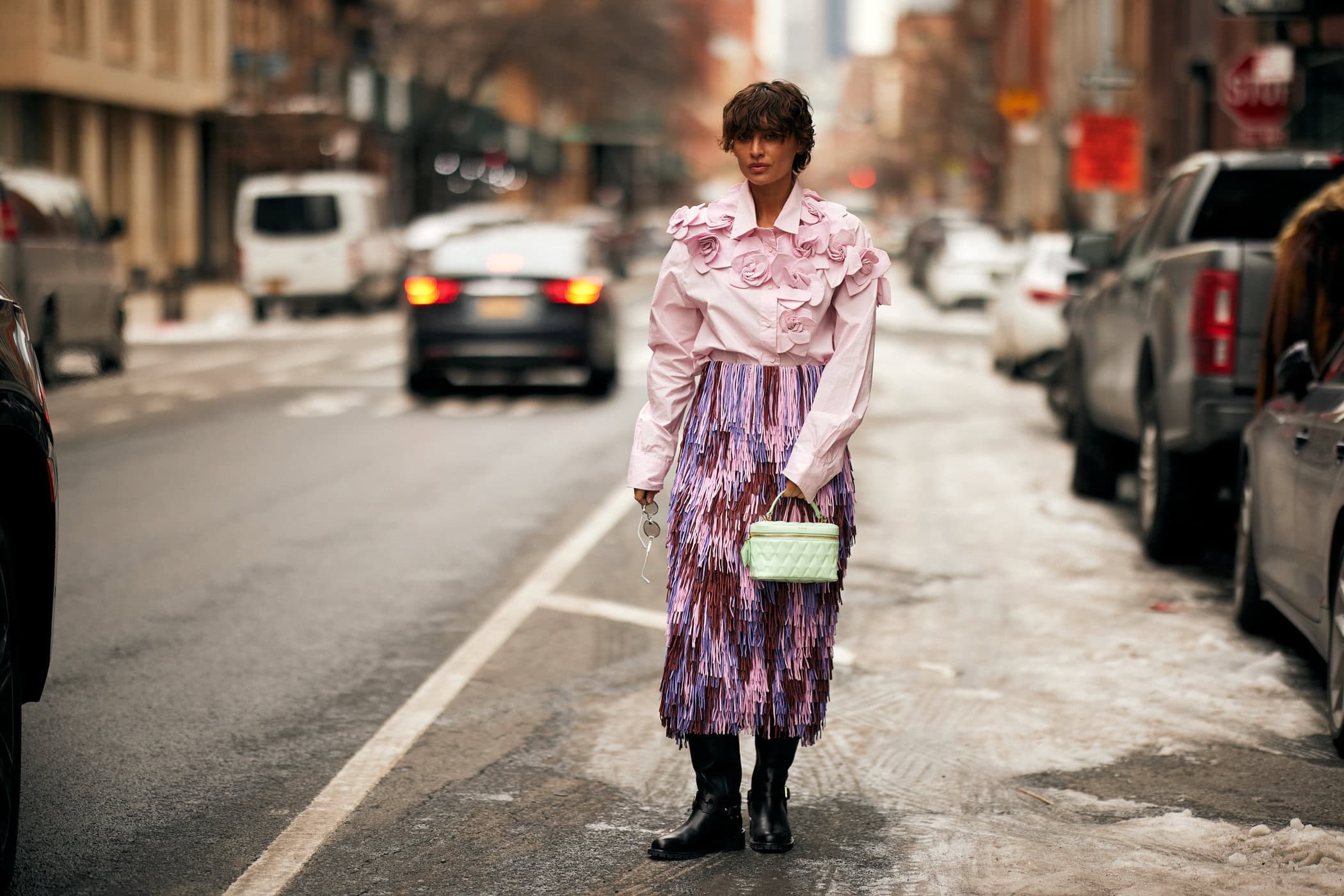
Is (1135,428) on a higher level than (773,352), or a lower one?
lower

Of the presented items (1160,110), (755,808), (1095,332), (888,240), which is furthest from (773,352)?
(888,240)

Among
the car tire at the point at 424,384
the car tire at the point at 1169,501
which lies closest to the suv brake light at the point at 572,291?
the car tire at the point at 424,384

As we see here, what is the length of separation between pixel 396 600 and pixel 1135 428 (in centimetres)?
404

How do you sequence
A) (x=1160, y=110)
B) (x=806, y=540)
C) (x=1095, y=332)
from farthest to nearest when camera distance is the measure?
(x=1160, y=110)
(x=1095, y=332)
(x=806, y=540)

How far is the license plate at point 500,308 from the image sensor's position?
62.1 feet

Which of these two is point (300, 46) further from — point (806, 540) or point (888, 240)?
point (806, 540)

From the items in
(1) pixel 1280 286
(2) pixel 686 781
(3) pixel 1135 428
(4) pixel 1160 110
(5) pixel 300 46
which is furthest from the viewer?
(5) pixel 300 46

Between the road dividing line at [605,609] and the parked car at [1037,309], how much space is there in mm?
10173

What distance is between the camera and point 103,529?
10.9 meters

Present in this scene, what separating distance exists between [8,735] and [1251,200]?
7612mm

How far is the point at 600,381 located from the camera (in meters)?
19.6

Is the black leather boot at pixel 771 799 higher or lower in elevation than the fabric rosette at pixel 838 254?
lower

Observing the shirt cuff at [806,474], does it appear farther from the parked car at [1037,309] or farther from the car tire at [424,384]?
the car tire at [424,384]

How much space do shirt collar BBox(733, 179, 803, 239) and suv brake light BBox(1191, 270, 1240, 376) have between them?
4415 millimetres
